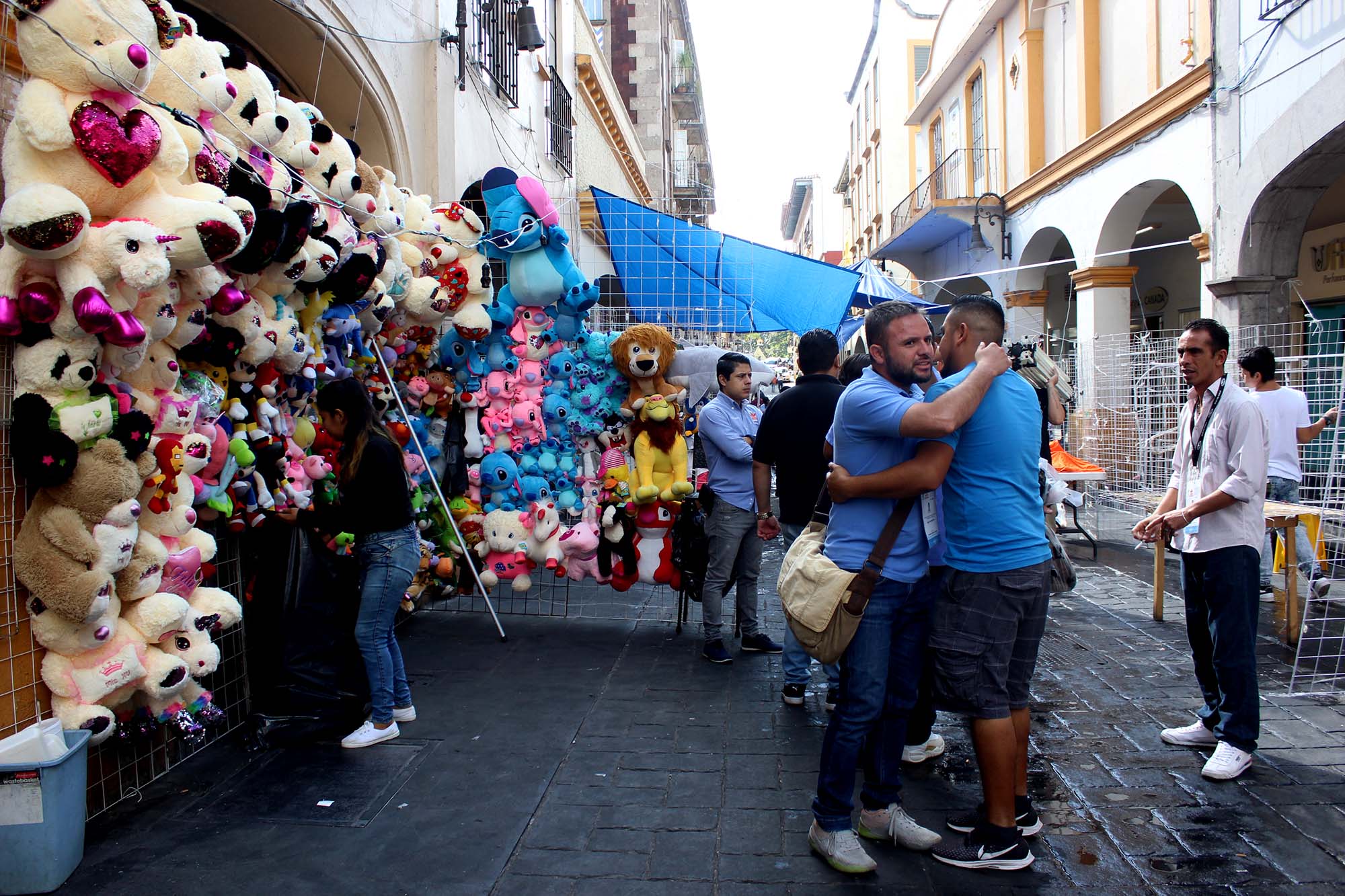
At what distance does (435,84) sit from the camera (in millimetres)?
7621

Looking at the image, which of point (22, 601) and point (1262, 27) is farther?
point (1262, 27)

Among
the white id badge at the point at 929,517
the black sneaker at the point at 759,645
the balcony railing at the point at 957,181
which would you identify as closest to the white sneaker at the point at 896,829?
the white id badge at the point at 929,517

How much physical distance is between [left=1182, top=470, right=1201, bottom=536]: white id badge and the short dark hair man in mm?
2209

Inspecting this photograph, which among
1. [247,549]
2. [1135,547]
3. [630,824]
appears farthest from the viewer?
[1135,547]

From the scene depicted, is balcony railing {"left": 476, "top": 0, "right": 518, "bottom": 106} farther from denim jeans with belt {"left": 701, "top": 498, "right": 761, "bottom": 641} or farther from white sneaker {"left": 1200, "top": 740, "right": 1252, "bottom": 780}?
white sneaker {"left": 1200, "top": 740, "right": 1252, "bottom": 780}

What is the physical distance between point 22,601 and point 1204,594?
4655mm

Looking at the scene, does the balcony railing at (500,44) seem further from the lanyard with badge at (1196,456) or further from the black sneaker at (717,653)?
the lanyard with badge at (1196,456)

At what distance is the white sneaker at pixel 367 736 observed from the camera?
4.32 metres

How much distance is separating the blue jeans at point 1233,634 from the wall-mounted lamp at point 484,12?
668 centimetres

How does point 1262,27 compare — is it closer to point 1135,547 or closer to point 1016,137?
point 1135,547

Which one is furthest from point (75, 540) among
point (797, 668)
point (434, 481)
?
point (797, 668)

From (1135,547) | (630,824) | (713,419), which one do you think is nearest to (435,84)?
(713,419)

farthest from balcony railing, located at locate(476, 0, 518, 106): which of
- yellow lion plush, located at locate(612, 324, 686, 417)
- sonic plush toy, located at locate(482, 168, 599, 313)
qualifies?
yellow lion plush, located at locate(612, 324, 686, 417)

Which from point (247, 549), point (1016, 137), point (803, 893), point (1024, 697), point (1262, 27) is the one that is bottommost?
point (803, 893)
